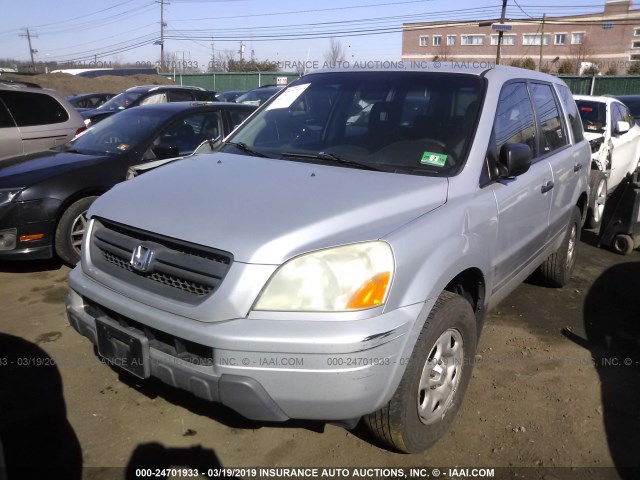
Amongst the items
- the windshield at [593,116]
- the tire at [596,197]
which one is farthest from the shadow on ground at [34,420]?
the windshield at [593,116]

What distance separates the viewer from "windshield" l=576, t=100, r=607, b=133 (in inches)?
308

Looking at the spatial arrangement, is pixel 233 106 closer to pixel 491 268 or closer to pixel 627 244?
pixel 491 268

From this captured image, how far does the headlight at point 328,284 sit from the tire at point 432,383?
416 mm

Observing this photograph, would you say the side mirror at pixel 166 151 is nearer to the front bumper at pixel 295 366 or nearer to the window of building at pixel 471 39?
the front bumper at pixel 295 366

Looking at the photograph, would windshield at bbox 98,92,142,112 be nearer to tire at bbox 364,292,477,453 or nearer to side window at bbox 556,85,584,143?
side window at bbox 556,85,584,143

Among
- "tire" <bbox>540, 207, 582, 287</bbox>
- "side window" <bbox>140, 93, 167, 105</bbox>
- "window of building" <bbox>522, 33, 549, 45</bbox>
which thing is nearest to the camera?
"tire" <bbox>540, 207, 582, 287</bbox>

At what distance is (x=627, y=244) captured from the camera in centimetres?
624

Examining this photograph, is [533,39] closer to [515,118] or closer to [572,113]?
[572,113]

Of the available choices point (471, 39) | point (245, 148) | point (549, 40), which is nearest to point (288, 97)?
point (245, 148)

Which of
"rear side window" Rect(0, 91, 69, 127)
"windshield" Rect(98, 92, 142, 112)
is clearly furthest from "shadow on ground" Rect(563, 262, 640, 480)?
"windshield" Rect(98, 92, 142, 112)

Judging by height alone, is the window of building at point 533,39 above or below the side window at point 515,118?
above

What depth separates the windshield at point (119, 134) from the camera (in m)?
5.71

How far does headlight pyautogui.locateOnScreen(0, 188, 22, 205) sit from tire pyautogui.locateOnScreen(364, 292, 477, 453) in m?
3.83

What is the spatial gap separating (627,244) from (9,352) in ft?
20.3
